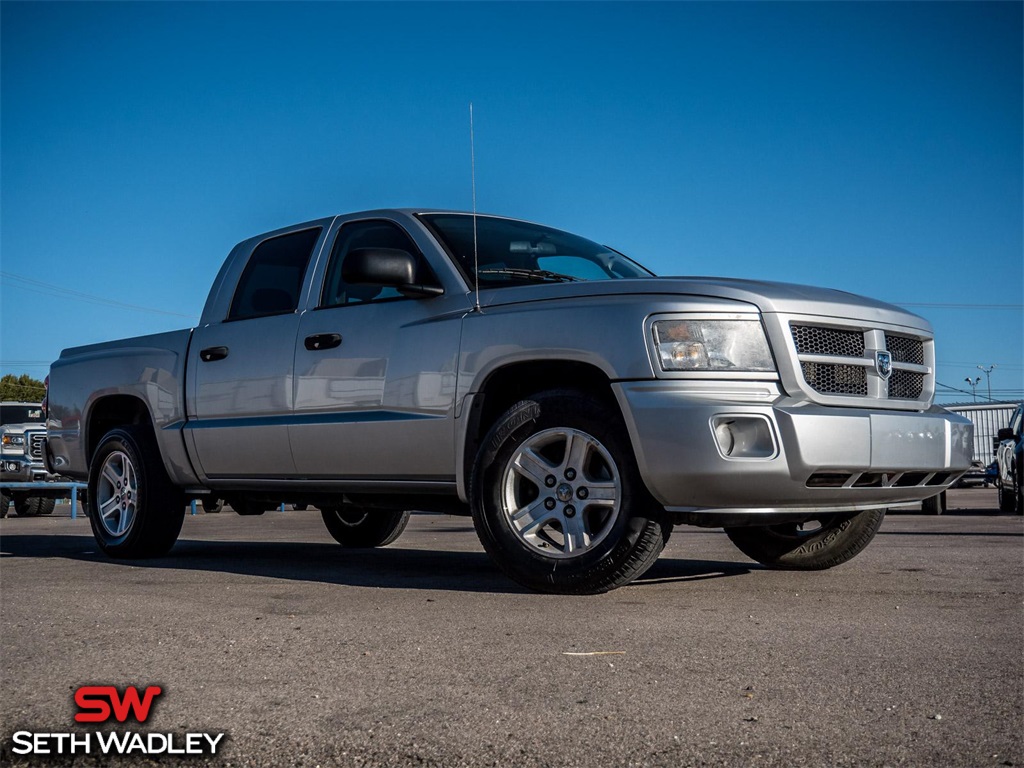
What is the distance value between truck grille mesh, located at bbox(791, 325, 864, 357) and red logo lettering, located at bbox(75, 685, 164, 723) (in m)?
3.11

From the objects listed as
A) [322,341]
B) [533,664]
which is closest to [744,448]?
[533,664]

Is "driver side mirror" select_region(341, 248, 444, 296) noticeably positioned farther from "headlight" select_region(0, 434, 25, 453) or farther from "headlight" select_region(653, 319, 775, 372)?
"headlight" select_region(0, 434, 25, 453)

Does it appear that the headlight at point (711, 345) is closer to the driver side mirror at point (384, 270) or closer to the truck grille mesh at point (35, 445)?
the driver side mirror at point (384, 270)

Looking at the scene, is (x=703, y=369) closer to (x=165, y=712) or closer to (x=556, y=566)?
(x=556, y=566)

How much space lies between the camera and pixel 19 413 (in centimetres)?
2227

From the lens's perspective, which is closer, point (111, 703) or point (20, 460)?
point (111, 703)

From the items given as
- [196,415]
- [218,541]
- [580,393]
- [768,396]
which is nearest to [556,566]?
[580,393]

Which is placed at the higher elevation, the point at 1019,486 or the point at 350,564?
the point at 350,564

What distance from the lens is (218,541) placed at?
9742 millimetres

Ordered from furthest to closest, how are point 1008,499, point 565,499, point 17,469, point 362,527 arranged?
point 17,469 < point 1008,499 < point 362,527 < point 565,499

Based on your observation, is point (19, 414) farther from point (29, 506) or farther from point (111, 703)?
point (111, 703)

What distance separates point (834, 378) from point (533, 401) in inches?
53.4

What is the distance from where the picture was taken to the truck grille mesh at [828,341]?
197 inches

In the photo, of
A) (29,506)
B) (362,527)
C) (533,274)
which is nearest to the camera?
(533,274)
